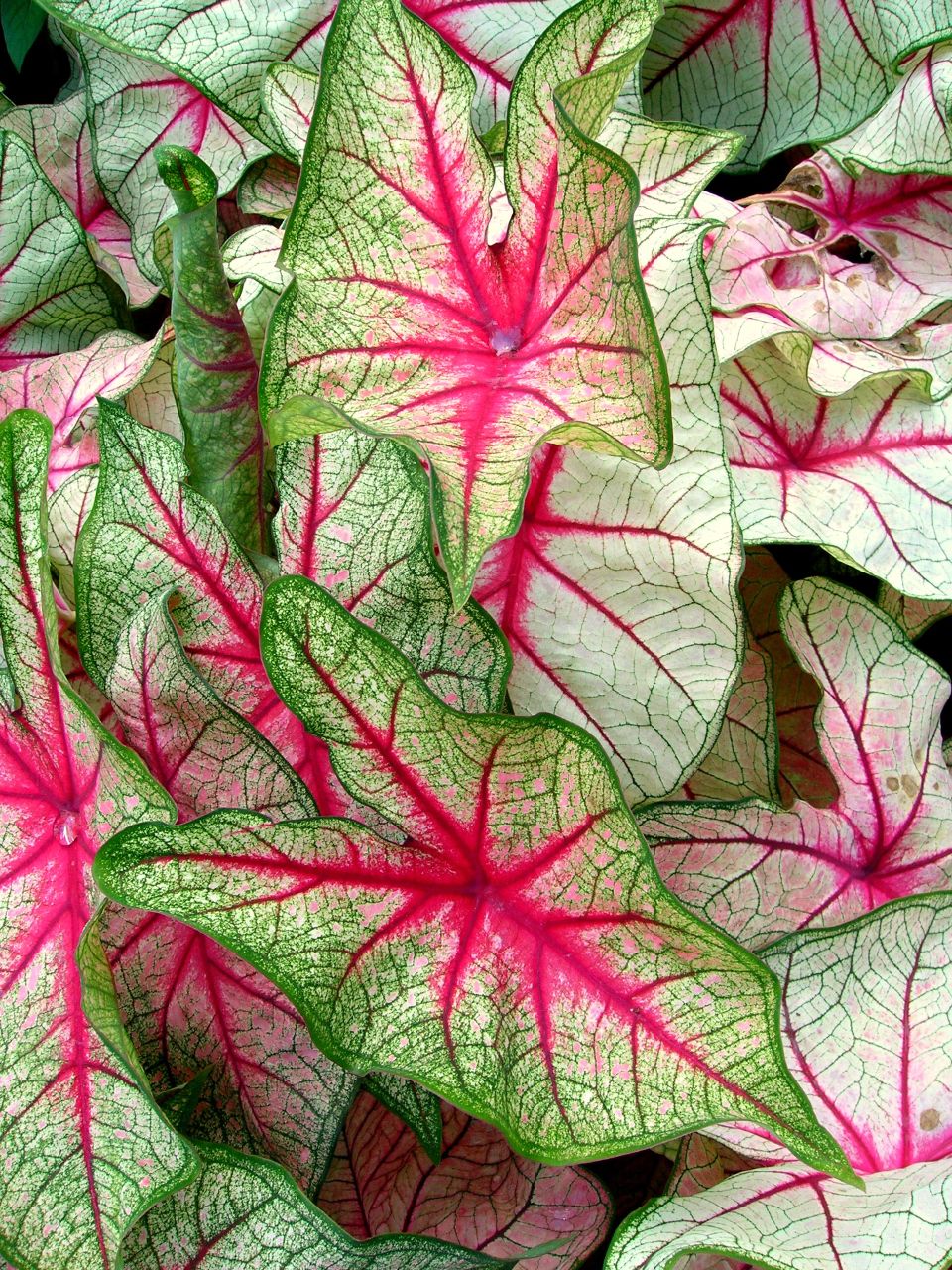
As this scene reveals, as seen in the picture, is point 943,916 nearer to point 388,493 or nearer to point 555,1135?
point 555,1135

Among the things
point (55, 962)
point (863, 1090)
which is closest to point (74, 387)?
point (55, 962)

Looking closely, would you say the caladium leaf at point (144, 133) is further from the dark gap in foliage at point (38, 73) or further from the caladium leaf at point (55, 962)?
the caladium leaf at point (55, 962)

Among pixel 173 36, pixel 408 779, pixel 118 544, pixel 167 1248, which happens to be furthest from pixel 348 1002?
pixel 173 36

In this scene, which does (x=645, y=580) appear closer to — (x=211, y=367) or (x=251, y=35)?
(x=211, y=367)

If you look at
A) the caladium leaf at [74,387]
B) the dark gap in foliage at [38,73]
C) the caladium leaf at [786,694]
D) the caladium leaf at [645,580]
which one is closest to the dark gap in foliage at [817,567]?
the caladium leaf at [786,694]

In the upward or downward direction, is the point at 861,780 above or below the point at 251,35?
below

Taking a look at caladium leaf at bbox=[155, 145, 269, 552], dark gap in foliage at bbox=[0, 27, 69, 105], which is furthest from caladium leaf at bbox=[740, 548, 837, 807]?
dark gap in foliage at bbox=[0, 27, 69, 105]
